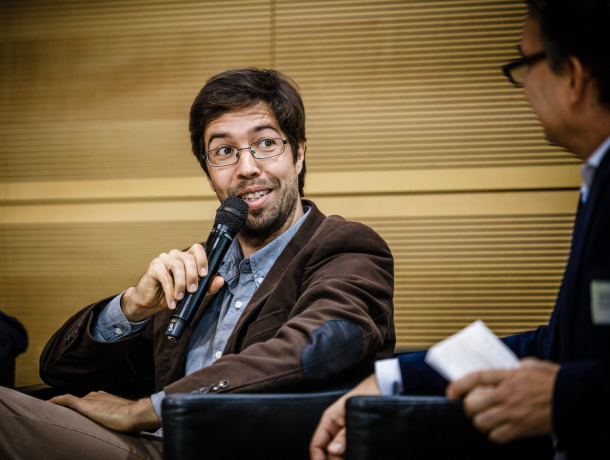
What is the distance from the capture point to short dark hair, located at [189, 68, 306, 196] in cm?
177

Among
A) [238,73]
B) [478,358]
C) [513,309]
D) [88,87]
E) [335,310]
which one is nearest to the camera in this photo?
[478,358]

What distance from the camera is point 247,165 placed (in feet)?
5.63

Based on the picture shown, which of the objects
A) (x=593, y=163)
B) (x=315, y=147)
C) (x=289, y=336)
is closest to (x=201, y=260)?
(x=289, y=336)

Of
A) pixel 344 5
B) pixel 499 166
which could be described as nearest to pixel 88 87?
pixel 344 5

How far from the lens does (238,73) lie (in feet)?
5.97

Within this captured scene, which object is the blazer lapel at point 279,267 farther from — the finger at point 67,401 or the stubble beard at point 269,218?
the finger at point 67,401

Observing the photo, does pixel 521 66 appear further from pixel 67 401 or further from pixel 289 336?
pixel 67 401

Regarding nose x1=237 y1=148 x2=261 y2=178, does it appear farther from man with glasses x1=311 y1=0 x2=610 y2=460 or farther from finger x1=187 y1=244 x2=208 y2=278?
man with glasses x1=311 y1=0 x2=610 y2=460

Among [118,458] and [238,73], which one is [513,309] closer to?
[238,73]

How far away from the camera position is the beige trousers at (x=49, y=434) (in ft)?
3.94

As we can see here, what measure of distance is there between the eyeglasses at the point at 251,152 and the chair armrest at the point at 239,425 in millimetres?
866

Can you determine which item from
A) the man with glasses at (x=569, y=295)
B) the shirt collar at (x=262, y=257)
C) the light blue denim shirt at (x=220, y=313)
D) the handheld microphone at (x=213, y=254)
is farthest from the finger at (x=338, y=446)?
the shirt collar at (x=262, y=257)

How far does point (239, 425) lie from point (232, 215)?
58 centimetres

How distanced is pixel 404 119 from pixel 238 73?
780 millimetres
